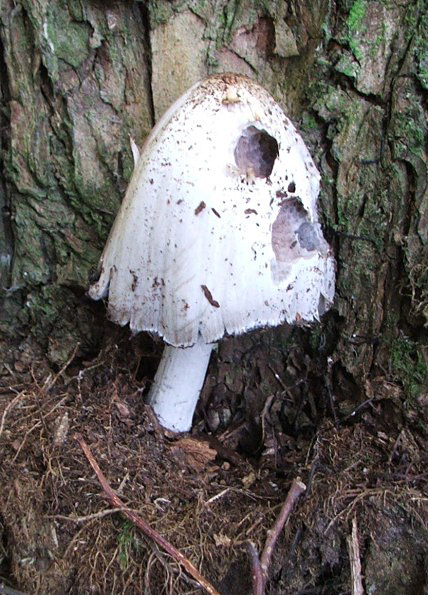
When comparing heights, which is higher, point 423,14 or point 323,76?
point 423,14

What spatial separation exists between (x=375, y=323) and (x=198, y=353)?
667 millimetres

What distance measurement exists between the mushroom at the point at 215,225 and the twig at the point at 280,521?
54cm

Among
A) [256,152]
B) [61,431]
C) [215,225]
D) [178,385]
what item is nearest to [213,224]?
[215,225]

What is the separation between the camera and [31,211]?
7.18ft

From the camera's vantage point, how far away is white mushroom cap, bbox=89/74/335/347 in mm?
1631

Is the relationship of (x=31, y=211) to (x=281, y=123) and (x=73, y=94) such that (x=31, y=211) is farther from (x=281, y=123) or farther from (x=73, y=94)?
(x=281, y=123)

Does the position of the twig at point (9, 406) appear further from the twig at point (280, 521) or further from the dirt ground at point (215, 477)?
the twig at point (280, 521)

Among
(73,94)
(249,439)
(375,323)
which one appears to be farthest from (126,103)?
(249,439)

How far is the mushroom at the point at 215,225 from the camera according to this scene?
5.35 feet

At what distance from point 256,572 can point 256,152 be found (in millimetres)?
1245

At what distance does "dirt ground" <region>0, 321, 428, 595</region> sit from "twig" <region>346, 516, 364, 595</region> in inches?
1.0

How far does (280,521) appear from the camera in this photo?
1.76 m

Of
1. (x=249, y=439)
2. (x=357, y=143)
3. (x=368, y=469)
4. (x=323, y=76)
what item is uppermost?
(x=323, y=76)

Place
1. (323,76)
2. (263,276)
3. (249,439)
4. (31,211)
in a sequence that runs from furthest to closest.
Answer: (249,439)
(31,211)
(323,76)
(263,276)
